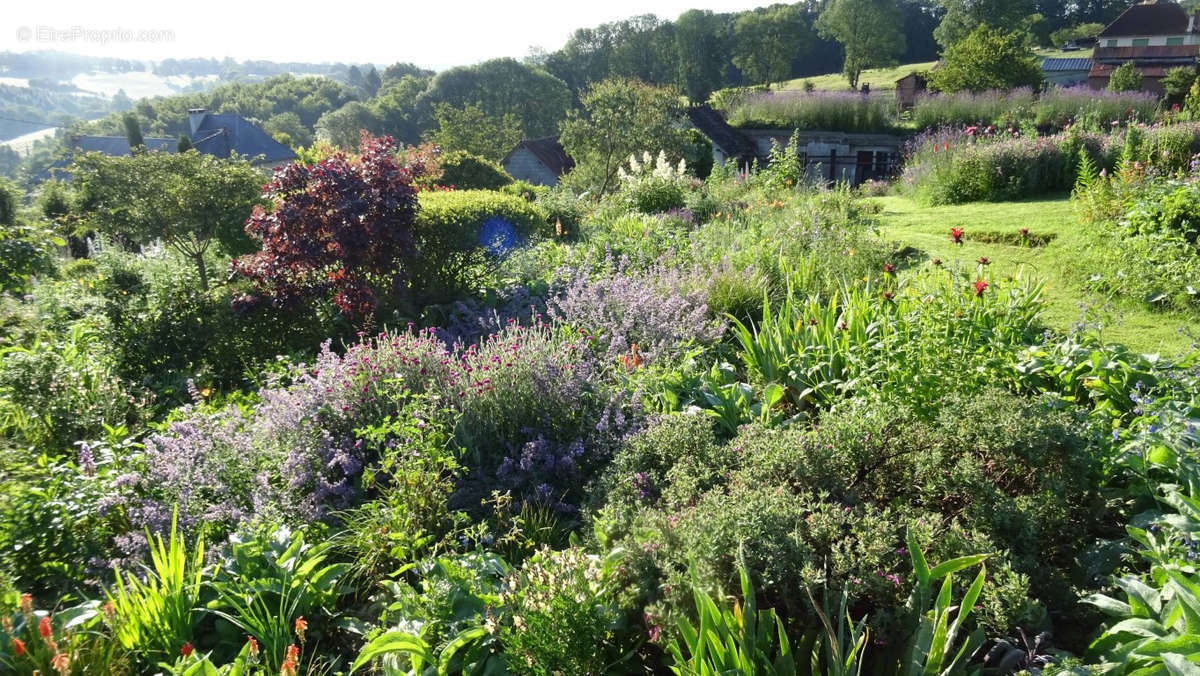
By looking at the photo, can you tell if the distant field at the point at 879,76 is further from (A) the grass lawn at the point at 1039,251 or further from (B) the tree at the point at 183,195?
(B) the tree at the point at 183,195

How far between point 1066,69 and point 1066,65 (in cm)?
71

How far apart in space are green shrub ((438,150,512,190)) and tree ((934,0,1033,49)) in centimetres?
4730

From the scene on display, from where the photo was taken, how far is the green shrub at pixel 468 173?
46.8 feet

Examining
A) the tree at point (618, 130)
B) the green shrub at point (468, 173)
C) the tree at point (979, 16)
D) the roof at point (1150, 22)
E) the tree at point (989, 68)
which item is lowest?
the green shrub at point (468, 173)

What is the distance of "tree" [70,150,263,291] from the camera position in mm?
8789

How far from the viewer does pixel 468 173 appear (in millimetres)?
14711

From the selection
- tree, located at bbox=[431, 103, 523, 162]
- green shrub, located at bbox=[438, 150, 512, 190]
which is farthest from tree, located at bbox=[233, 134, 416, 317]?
tree, located at bbox=[431, 103, 523, 162]

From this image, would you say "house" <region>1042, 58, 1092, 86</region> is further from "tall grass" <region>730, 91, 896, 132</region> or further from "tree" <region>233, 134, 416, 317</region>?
"tree" <region>233, 134, 416, 317</region>

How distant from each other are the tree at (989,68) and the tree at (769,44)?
3447cm

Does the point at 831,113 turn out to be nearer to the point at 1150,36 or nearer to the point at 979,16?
the point at 979,16

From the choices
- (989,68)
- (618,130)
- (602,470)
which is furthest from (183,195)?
(989,68)

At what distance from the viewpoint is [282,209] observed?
5898 millimetres

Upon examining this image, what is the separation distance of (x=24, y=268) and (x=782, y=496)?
8.67 m

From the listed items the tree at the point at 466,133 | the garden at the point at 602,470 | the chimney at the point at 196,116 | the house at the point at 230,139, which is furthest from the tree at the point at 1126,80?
the chimney at the point at 196,116
